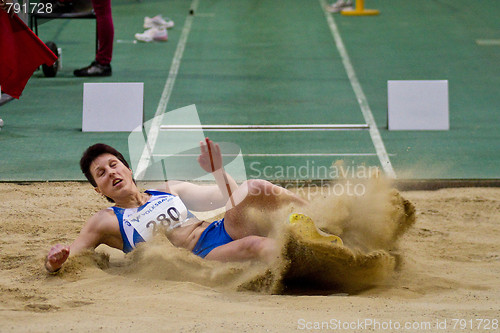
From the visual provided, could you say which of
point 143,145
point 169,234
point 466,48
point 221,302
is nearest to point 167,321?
point 221,302

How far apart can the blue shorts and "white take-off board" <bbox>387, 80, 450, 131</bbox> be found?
12.5 feet

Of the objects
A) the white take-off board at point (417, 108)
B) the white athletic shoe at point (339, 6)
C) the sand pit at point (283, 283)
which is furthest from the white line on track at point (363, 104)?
the sand pit at point (283, 283)

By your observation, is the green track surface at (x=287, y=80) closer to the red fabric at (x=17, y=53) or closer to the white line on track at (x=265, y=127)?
the white line on track at (x=265, y=127)

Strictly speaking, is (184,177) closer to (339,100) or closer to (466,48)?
(339,100)

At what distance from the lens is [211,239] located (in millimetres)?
4203

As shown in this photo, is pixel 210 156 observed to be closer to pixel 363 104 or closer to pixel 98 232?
pixel 98 232

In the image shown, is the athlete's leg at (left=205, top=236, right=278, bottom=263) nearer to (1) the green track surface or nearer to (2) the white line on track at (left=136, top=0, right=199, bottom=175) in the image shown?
(1) the green track surface

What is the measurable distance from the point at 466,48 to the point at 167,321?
917cm

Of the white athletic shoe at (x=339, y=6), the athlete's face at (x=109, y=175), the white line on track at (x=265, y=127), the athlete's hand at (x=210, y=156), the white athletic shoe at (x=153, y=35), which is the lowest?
the white athletic shoe at (x=153, y=35)

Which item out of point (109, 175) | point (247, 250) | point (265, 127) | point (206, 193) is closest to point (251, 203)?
point (247, 250)

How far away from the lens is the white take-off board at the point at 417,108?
7.55 metres

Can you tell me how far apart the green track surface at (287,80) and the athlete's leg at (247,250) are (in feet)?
6.75

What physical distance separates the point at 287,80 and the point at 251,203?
5601mm

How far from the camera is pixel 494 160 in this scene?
6.64 metres
